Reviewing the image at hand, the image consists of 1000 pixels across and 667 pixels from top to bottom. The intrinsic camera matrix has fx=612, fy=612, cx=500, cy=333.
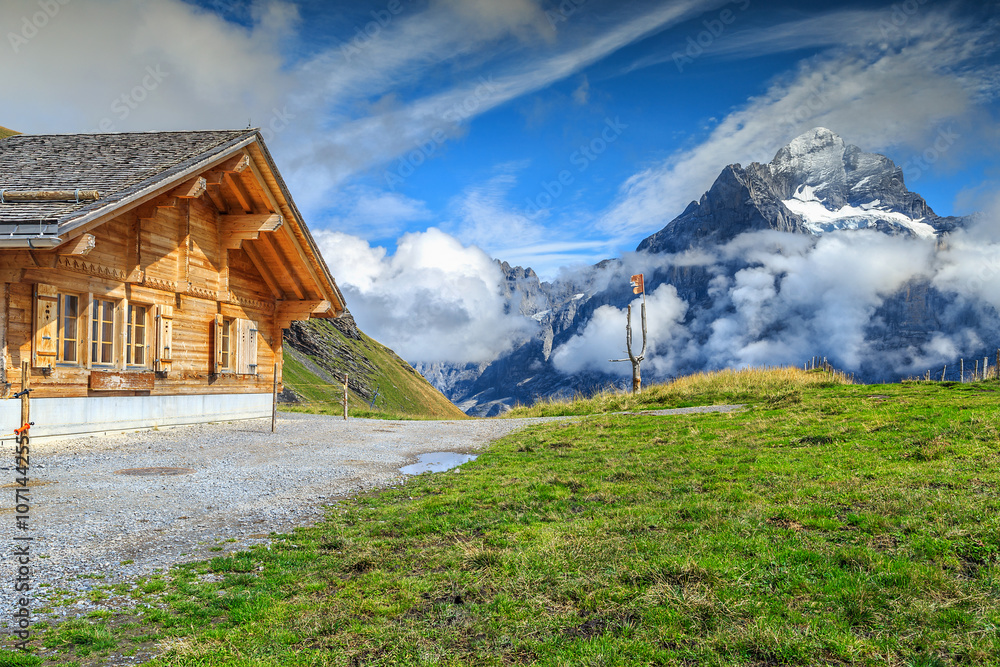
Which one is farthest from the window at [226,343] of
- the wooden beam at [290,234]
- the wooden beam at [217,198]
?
the wooden beam at [217,198]

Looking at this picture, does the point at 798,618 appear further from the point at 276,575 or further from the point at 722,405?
the point at 722,405

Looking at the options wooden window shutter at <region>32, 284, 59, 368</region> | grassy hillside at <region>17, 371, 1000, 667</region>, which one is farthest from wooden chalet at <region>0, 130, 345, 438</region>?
grassy hillside at <region>17, 371, 1000, 667</region>

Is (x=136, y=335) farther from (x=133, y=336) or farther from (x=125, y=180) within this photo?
(x=125, y=180)

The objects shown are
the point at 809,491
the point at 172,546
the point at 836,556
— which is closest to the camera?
the point at 836,556

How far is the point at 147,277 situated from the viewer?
1784 cm

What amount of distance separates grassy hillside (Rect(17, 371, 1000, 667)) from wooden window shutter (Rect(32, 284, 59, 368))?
1003 cm

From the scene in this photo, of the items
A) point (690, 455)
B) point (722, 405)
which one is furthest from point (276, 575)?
point (722, 405)

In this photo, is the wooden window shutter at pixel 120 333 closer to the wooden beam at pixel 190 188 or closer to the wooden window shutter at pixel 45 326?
the wooden window shutter at pixel 45 326

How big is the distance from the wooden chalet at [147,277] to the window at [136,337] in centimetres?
4

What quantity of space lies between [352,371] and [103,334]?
118992mm

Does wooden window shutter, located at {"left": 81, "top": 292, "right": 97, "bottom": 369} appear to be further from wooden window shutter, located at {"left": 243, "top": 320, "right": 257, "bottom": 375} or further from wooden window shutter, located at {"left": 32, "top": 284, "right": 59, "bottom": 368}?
wooden window shutter, located at {"left": 243, "top": 320, "right": 257, "bottom": 375}

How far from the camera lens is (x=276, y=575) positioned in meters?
5.92

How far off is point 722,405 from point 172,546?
20503 millimetres

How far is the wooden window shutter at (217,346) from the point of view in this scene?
68.8ft
